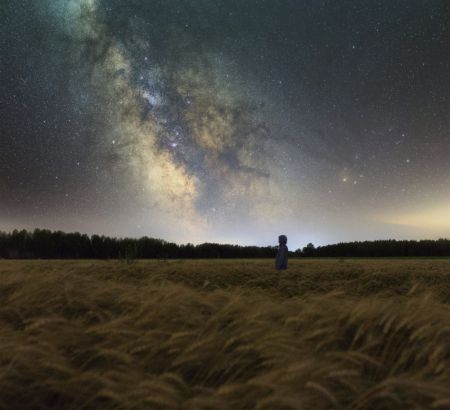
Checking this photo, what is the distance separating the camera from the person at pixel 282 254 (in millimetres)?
15652

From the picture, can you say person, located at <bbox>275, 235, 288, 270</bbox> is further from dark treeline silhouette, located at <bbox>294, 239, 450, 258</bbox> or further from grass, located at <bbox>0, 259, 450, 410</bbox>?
dark treeline silhouette, located at <bbox>294, 239, 450, 258</bbox>

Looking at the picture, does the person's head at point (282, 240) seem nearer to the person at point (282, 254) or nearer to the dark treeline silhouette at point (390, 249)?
the person at point (282, 254)

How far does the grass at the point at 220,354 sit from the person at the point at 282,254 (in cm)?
1118

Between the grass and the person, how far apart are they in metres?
11.2

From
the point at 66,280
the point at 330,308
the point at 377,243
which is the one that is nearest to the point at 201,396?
the point at 330,308

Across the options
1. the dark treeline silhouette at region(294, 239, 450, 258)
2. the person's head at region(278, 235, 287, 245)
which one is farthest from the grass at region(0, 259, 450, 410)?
the dark treeline silhouette at region(294, 239, 450, 258)

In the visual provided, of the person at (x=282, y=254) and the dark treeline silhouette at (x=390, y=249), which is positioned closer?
the person at (x=282, y=254)

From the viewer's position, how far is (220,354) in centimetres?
303

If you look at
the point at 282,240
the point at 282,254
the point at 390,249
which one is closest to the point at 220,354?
the point at 282,254

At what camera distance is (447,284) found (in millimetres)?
11297

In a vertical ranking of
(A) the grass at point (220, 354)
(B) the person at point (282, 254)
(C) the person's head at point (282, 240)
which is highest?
(C) the person's head at point (282, 240)

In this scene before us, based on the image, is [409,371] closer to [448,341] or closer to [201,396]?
[448,341]

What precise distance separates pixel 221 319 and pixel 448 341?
70.5 inches

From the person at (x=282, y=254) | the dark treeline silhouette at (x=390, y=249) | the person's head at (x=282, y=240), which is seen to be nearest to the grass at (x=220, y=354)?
the person at (x=282, y=254)
